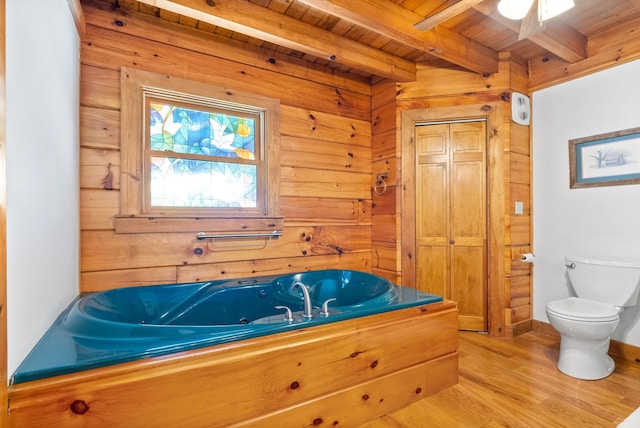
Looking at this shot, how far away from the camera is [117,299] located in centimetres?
191

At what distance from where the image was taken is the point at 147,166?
218cm

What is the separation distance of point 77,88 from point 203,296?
4.63ft

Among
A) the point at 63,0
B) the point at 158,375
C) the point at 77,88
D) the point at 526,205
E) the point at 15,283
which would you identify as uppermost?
the point at 63,0

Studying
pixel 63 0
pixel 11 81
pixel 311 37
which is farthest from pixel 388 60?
pixel 11 81

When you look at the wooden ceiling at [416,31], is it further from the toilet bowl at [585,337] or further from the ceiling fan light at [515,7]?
→ the toilet bowl at [585,337]

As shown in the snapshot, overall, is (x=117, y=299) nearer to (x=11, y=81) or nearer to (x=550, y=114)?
(x=11, y=81)

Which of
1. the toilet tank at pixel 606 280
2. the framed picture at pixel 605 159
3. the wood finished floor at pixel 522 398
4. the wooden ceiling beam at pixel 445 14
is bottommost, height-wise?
the wood finished floor at pixel 522 398

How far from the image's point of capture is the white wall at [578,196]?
89.2 inches

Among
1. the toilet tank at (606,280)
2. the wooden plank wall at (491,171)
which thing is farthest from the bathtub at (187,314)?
the toilet tank at (606,280)

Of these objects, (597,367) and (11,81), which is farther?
(597,367)

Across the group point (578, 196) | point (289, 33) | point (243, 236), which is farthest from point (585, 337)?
point (289, 33)

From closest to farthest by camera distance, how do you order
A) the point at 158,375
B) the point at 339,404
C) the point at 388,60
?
the point at 158,375 → the point at 339,404 → the point at 388,60

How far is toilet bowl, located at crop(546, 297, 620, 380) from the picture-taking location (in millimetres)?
1951

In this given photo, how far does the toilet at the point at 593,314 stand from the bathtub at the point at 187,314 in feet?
2.85
